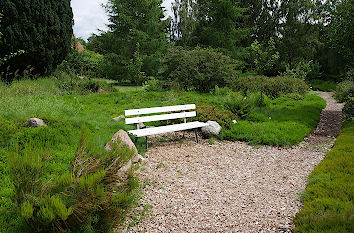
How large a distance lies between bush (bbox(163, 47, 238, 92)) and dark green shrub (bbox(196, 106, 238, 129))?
16.4ft

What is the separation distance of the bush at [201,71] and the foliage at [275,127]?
3683 millimetres

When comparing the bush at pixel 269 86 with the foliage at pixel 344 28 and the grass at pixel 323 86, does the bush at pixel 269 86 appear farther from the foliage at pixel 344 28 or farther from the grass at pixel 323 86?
the grass at pixel 323 86

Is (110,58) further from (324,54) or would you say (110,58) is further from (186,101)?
(324,54)

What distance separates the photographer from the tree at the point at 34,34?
10742mm

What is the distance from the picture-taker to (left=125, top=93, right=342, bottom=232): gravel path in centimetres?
341

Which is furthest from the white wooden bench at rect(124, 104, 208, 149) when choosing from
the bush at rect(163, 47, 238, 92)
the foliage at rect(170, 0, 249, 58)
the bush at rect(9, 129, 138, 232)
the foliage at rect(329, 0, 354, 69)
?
the foliage at rect(170, 0, 249, 58)

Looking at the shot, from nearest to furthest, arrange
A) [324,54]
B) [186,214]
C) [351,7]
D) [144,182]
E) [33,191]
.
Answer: [33,191]
[186,214]
[144,182]
[351,7]
[324,54]

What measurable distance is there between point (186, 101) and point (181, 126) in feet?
12.5

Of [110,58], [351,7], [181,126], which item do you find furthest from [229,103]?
[110,58]

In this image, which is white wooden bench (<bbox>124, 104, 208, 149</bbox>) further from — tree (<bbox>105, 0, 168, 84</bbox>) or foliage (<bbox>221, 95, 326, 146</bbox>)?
tree (<bbox>105, 0, 168, 84</bbox>)

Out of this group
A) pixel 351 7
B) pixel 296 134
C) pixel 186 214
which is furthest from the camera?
pixel 351 7

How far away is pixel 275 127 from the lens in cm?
801

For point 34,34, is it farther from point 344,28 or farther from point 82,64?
point 344,28

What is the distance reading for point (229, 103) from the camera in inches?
368
